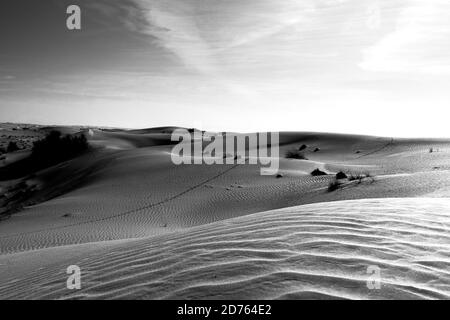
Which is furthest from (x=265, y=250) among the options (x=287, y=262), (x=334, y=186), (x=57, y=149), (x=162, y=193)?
(x=57, y=149)

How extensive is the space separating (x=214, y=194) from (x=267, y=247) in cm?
998

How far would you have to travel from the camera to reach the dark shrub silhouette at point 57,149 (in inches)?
1089

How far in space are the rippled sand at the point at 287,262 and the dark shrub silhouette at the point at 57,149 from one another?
25.1 m

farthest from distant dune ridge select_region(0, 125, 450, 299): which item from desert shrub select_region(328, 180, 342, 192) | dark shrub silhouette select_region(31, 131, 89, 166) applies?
dark shrub silhouette select_region(31, 131, 89, 166)

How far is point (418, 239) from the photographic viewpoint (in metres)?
3.21

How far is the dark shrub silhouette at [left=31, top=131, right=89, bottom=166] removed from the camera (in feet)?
90.8

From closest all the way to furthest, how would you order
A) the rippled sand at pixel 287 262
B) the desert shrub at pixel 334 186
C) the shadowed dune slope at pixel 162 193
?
1. the rippled sand at pixel 287 262
2. the shadowed dune slope at pixel 162 193
3. the desert shrub at pixel 334 186

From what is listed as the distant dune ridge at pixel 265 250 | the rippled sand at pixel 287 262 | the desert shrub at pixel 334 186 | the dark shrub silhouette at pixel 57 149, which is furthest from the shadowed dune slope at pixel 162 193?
the dark shrub silhouette at pixel 57 149

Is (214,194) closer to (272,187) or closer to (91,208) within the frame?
(272,187)

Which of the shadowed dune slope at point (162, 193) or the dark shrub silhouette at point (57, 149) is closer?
the shadowed dune slope at point (162, 193)

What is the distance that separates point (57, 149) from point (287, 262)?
28.8 meters

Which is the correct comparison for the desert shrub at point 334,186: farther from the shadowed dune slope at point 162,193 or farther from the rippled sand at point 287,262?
the rippled sand at point 287,262

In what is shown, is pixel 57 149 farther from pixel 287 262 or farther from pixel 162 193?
pixel 287 262
